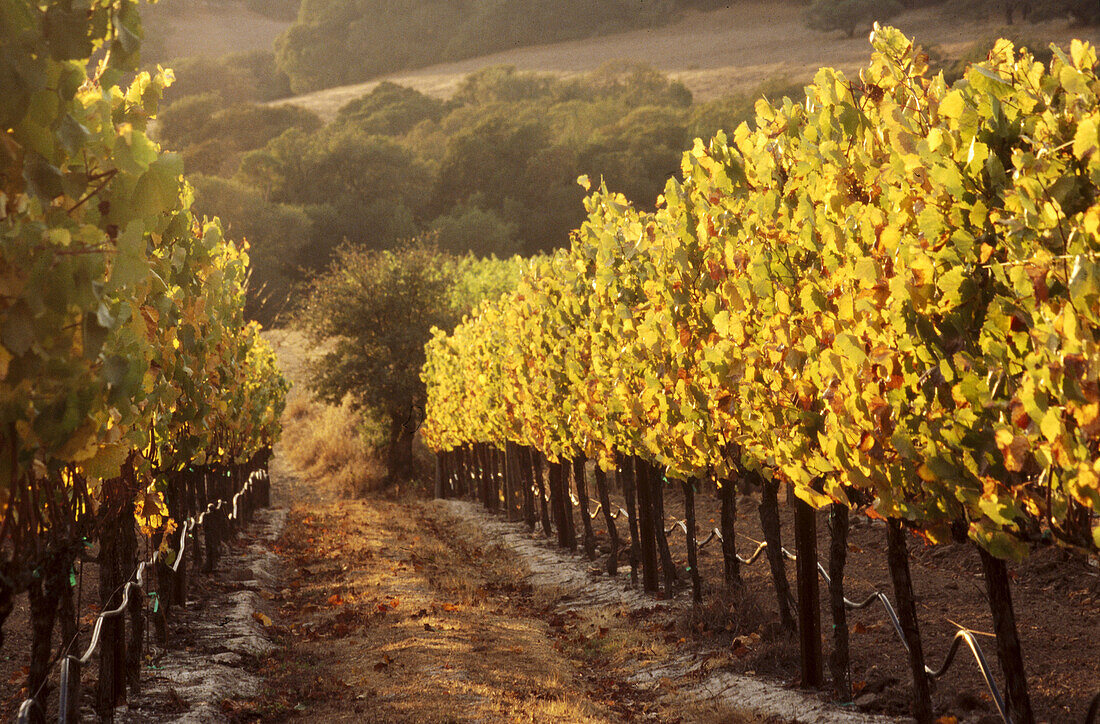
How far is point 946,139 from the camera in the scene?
4.96m

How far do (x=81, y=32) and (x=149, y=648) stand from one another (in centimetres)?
800

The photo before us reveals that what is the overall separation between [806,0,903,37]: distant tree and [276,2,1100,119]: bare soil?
78cm

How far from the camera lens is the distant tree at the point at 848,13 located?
7281cm

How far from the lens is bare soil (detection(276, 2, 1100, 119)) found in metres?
70.5

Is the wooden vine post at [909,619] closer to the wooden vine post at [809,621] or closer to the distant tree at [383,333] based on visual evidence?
the wooden vine post at [809,621]

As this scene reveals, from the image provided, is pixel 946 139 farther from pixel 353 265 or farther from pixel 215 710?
pixel 353 265

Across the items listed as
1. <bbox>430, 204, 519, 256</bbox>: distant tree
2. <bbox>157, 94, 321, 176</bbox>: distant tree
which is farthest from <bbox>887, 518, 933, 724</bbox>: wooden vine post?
<bbox>157, 94, 321, 176</bbox>: distant tree

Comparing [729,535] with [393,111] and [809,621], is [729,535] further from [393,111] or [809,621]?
[393,111]

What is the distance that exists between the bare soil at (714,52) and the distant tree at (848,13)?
78 centimetres

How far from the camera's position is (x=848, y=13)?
75438mm

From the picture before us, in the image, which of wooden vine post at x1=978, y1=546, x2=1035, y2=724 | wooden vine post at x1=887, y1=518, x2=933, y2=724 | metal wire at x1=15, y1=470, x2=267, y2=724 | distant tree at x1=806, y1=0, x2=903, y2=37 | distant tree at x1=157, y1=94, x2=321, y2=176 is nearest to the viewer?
metal wire at x1=15, y1=470, x2=267, y2=724

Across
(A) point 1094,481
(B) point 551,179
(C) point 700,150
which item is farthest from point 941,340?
(B) point 551,179

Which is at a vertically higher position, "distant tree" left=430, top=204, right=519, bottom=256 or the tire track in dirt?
"distant tree" left=430, top=204, right=519, bottom=256

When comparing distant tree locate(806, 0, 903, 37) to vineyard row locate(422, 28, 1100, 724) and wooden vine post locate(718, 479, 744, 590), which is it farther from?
vineyard row locate(422, 28, 1100, 724)
